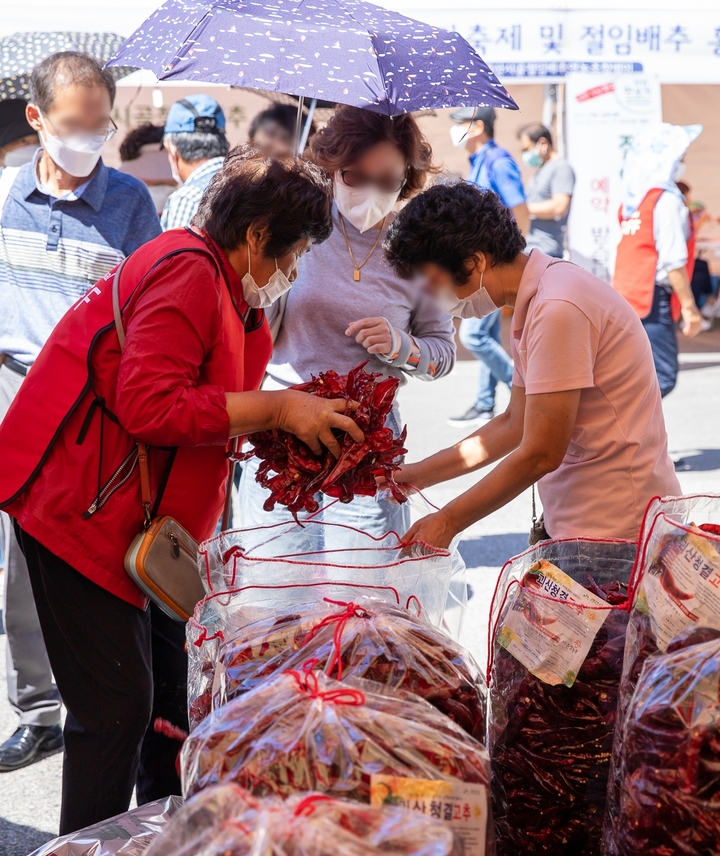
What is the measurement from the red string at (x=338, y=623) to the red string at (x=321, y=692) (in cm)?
6

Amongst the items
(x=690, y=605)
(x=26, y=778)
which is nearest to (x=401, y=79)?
(x=690, y=605)

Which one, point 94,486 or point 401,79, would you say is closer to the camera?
point 94,486

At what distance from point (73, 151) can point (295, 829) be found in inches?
110

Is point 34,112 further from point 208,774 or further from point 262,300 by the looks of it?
point 208,774

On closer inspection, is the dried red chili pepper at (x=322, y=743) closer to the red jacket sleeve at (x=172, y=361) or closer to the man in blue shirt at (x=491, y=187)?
the red jacket sleeve at (x=172, y=361)

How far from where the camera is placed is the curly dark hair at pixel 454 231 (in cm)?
213

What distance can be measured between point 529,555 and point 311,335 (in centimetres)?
134

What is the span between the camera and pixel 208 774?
47.3 inches

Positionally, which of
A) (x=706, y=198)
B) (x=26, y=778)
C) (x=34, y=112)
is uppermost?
(x=34, y=112)

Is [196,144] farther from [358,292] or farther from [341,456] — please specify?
[341,456]

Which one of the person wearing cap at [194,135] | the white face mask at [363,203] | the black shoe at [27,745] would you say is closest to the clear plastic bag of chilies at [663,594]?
the white face mask at [363,203]

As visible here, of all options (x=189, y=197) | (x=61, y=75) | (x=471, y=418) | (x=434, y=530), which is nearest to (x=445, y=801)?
(x=434, y=530)

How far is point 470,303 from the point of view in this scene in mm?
2330

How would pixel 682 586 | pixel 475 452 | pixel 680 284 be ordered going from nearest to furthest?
pixel 682 586 → pixel 475 452 → pixel 680 284
